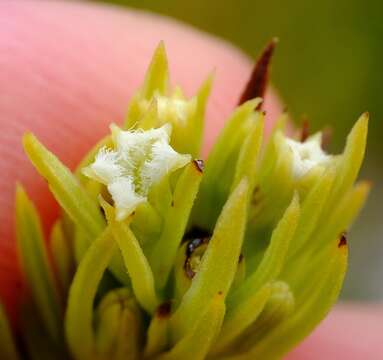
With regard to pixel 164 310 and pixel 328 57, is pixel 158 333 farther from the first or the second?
pixel 328 57

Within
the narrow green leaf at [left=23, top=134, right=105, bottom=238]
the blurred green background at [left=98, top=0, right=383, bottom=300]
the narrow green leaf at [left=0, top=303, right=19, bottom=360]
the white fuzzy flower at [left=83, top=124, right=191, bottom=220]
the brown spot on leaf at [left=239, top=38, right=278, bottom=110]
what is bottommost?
the narrow green leaf at [left=0, top=303, right=19, bottom=360]

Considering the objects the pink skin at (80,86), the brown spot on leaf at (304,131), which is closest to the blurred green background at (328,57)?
the pink skin at (80,86)

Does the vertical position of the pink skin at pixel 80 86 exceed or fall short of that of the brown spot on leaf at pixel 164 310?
it exceeds it

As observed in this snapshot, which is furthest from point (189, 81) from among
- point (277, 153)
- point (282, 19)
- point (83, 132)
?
point (282, 19)

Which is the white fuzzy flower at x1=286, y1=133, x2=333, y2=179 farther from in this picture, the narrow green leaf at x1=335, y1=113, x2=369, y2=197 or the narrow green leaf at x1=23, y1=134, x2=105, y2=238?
the narrow green leaf at x1=23, y1=134, x2=105, y2=238

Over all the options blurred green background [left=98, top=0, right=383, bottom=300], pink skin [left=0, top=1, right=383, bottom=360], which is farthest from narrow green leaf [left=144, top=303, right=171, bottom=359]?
blurred green background [left=98, top=0, right=383, bottom=300]

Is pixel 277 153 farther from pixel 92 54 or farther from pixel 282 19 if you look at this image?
pixel 282 19

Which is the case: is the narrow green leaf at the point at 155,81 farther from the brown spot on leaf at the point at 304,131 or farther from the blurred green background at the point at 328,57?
the blurred green background at the point at 328,57
